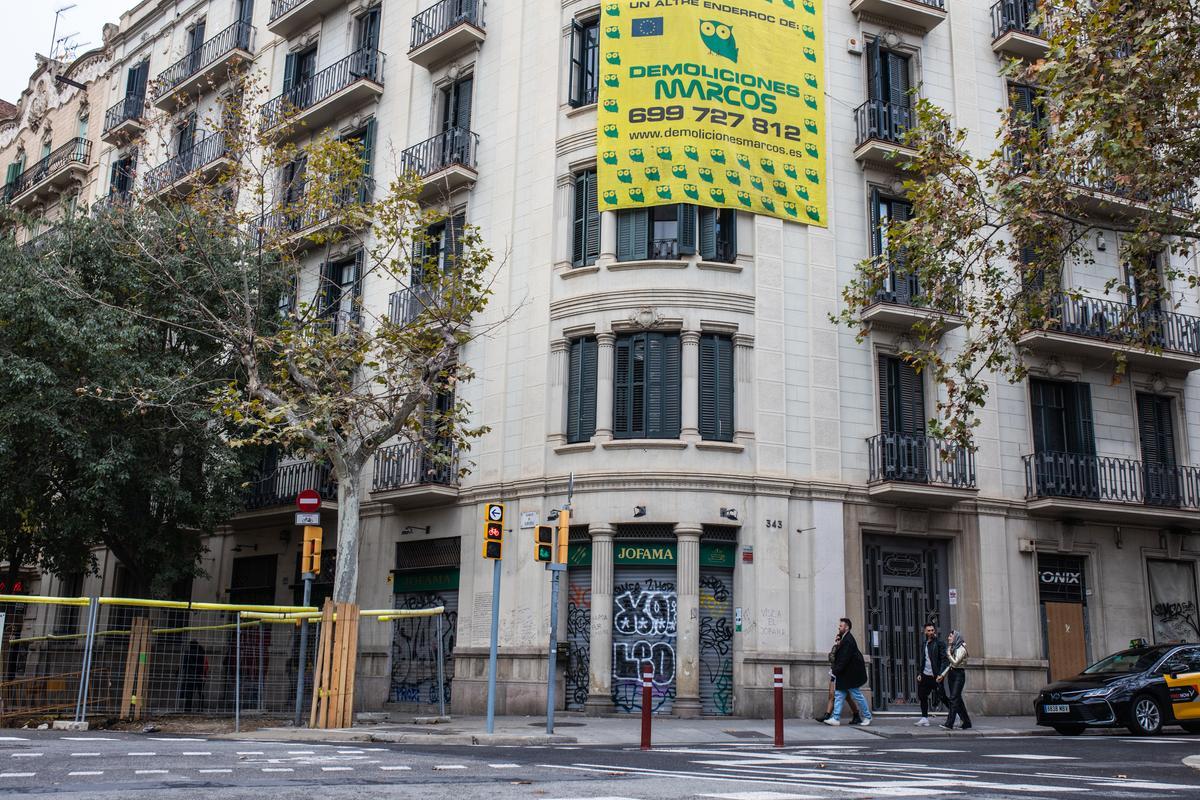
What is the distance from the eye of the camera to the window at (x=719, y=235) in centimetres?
2256

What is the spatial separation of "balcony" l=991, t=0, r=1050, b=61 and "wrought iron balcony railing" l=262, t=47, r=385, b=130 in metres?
14.9

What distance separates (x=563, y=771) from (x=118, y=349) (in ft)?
52.6

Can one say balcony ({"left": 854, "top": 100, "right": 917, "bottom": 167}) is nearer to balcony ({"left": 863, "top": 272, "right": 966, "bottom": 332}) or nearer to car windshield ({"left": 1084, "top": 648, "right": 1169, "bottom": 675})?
balcony ({"left": 863, "top": 272, "right": 966, "bottom": 332})

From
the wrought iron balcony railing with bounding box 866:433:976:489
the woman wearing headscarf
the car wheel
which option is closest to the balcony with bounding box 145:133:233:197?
the wrought iron balcony railing with bounding box 866:433:976:489

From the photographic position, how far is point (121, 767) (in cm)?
933

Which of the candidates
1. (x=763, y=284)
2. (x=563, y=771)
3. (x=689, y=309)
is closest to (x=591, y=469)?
(x=689, y=309)

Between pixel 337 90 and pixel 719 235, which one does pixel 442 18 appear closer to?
pixel 337 90

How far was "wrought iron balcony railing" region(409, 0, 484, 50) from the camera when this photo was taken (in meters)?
26.5

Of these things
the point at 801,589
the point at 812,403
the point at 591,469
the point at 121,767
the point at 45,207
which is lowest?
the point at 121,767

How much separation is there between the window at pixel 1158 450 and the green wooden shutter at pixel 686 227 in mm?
11264

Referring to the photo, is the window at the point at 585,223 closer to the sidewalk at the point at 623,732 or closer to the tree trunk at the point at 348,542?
the tree trunk at the point at 348,542

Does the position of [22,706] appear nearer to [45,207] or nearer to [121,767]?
[121,767]

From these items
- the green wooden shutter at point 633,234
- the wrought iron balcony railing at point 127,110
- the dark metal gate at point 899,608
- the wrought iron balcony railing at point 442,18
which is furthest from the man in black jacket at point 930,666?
the wrought iron balcony railing at point 127,110

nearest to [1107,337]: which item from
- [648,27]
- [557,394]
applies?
[648,27]
